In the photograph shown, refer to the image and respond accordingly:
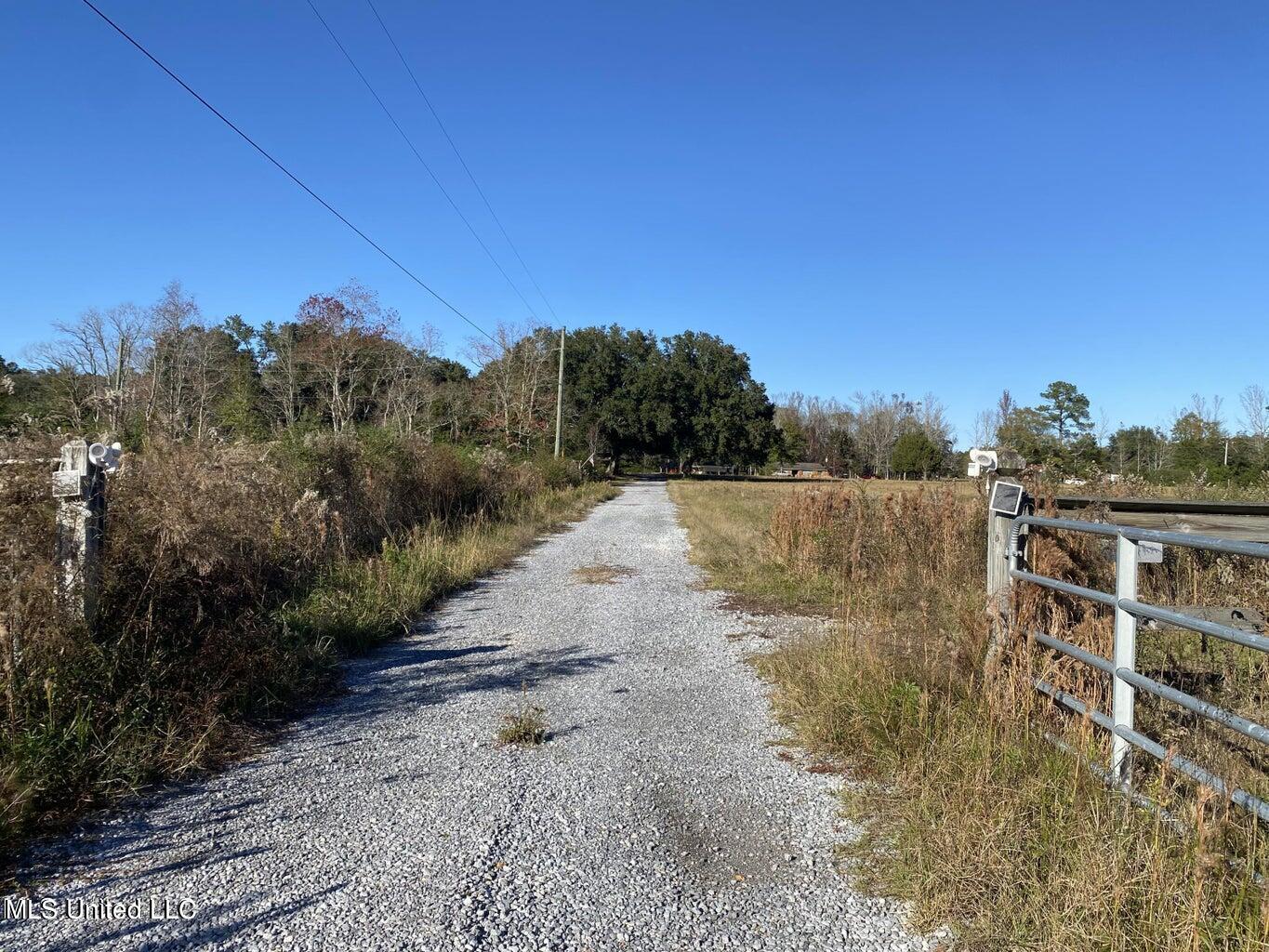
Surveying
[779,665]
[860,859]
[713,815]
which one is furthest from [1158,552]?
[779,665]

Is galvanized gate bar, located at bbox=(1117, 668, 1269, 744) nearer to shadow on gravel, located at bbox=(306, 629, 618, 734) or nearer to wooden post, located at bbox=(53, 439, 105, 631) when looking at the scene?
shadow on gravel, located at bbox=(306, 629, 618, 734)

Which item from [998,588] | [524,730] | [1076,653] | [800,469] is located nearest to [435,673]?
[524,730]

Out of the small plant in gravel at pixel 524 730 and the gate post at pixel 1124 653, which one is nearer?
the gate post at pixel 1124 653

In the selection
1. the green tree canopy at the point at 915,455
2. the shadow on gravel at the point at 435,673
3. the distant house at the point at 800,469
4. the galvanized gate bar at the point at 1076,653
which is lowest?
the shadow on gravel at the point at 435,673

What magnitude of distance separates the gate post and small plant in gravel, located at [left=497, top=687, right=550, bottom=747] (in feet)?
9.82

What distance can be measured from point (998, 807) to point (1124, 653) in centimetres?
86

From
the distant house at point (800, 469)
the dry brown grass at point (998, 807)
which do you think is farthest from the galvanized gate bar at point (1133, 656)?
the distant house at point (800, 469)

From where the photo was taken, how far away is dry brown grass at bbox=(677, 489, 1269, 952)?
95.3 inches

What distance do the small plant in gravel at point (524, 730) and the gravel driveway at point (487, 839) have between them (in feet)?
0.31

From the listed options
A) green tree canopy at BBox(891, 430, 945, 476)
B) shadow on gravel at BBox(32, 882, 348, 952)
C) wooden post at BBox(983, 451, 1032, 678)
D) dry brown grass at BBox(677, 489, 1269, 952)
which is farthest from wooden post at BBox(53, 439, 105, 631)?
green tree canopy at BBox(891, 430, 945, 476)

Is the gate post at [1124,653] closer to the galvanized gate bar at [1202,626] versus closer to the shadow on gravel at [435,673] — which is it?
the galvanized gate bar at [1202,626]

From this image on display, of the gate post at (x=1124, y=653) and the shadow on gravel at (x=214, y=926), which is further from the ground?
the gate post at (x=1124, y=653)

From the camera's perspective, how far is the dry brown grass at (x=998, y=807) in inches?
95.3

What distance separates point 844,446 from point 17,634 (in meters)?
96.9
